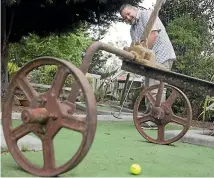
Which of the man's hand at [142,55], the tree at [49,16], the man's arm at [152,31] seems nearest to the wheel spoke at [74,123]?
the man's hand at [142,55]

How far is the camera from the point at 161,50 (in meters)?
4.89

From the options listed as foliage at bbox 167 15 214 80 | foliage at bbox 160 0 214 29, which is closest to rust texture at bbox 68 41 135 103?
foliage at bbox 167 15 214 80

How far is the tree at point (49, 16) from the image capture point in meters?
8.53

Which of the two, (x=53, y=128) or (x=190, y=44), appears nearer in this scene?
(x=53, y=128)

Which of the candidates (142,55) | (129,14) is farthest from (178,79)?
(129,14)

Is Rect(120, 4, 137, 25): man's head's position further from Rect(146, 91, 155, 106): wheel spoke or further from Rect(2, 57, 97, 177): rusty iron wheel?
Rect(2, 57, 97, 177): rusty iron wheel

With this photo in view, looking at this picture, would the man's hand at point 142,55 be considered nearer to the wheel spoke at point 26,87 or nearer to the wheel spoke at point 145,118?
the wheel spoke at point 26,87

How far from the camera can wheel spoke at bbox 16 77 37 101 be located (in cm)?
280

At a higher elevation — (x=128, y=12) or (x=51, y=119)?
(x=128, y=12)

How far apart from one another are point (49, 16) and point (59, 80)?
668 centimetres

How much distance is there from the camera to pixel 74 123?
2.53 meters

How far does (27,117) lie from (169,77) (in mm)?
1155

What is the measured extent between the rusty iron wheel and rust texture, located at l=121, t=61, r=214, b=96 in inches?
33.5

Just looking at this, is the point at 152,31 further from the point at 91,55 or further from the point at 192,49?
the point at 192,49
